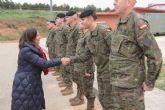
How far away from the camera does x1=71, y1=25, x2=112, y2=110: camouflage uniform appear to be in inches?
255

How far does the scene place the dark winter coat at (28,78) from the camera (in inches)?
235

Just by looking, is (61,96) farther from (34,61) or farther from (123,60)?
(123,60)

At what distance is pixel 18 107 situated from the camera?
239 inches

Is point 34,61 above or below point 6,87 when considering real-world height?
above

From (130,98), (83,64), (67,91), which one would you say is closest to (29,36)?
(130,98)

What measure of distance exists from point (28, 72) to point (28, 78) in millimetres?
82

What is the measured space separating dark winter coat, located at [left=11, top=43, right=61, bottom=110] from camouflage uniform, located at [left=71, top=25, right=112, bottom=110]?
84 cm

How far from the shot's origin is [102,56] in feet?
21.5

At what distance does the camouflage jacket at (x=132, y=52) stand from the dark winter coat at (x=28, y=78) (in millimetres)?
1348

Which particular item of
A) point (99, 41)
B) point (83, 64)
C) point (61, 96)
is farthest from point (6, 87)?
point (99, 41)

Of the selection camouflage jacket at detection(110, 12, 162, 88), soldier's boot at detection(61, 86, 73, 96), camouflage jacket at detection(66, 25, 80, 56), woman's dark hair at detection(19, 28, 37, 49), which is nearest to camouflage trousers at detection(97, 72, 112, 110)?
woman's dark hair at detection(19, 28, 37, 49)

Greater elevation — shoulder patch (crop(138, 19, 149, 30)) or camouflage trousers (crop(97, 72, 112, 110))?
shoulder patch (crop(138, 19, 149, 30))

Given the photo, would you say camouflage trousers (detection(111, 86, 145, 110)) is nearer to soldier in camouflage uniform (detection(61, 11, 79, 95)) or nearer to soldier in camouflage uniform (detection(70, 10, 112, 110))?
soldier in camouflage uniform (detection(70, 10, 112, 110))

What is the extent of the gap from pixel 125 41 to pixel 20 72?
1.80m
